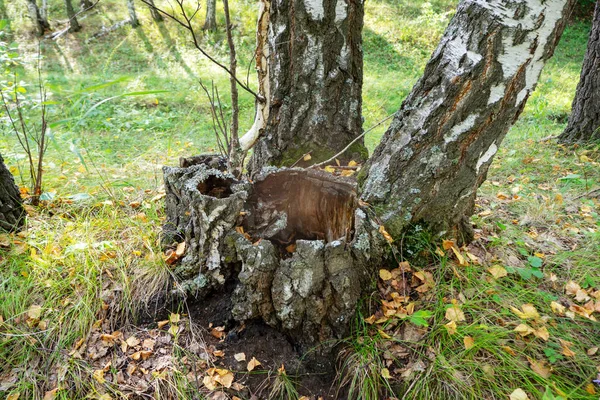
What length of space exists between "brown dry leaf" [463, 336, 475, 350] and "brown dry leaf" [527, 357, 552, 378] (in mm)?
245

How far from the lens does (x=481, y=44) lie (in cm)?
173

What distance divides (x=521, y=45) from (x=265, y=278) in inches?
65.6

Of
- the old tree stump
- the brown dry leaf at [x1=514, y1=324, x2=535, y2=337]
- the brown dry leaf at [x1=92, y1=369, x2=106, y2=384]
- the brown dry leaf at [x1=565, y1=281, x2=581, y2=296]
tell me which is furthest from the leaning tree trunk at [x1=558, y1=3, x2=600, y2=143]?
the brown dry leaf at [x1=92, y1=369, x2=106, y2=384]

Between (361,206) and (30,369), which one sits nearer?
(30,369)

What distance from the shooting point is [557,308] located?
1.82 metres

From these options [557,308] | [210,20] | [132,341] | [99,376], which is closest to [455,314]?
[557,308]

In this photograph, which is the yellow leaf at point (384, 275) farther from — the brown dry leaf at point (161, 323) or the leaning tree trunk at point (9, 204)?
the leaning tree trunk at point (9, 204)

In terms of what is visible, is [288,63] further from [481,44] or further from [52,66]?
[52,66]

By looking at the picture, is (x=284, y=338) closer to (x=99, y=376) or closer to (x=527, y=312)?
(x=99, y=376)

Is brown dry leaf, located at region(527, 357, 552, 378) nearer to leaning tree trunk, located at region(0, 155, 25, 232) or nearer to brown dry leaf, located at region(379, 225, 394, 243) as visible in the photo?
brown dry leaf, located at region(379, 225, 394, 243)

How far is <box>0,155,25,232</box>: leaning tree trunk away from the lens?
7.79 feet

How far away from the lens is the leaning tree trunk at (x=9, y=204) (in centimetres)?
237

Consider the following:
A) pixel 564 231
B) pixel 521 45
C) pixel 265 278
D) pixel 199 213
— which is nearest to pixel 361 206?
pixel 265 278

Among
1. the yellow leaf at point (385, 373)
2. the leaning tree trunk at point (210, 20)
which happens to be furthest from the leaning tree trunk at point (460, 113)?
the leaning tree trunk at point (210, 20)
